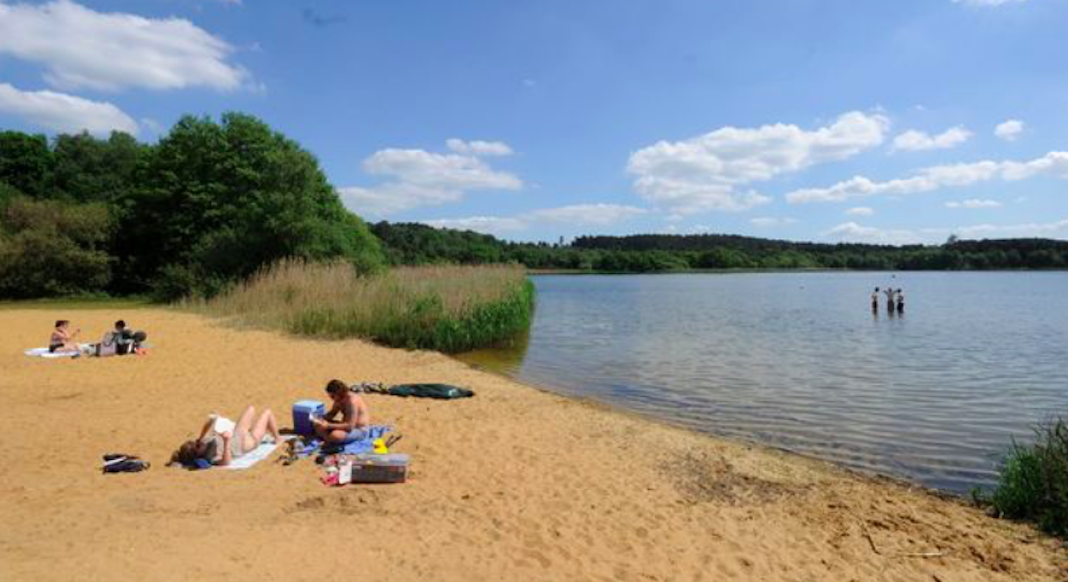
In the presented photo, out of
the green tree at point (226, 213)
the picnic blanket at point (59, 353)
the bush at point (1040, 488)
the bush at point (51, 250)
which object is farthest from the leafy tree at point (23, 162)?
the bush at point (1040, 488)

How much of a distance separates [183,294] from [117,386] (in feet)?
64.5

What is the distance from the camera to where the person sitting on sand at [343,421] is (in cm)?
808

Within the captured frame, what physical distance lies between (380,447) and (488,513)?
226 cm

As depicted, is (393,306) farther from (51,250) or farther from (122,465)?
(51,250)

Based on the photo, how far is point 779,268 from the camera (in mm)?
138375

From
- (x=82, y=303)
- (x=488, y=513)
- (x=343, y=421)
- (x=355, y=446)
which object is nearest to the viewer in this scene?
(x=488, y=513)

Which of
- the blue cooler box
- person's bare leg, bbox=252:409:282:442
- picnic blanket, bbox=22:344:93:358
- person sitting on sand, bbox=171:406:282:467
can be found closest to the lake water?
the blue cooler box

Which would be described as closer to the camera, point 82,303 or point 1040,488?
point 1040,488

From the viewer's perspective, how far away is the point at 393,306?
18.9 meters

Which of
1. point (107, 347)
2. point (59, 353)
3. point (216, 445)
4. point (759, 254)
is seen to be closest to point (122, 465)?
point (216, 445)

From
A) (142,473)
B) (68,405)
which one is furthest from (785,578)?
(68,405)

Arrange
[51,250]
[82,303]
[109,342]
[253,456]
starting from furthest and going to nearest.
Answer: [51,250], [82,303], [109,342], [253,456]

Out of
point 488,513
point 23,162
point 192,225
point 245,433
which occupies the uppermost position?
point 23,162

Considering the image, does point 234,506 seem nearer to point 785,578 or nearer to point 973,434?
point 785,578
